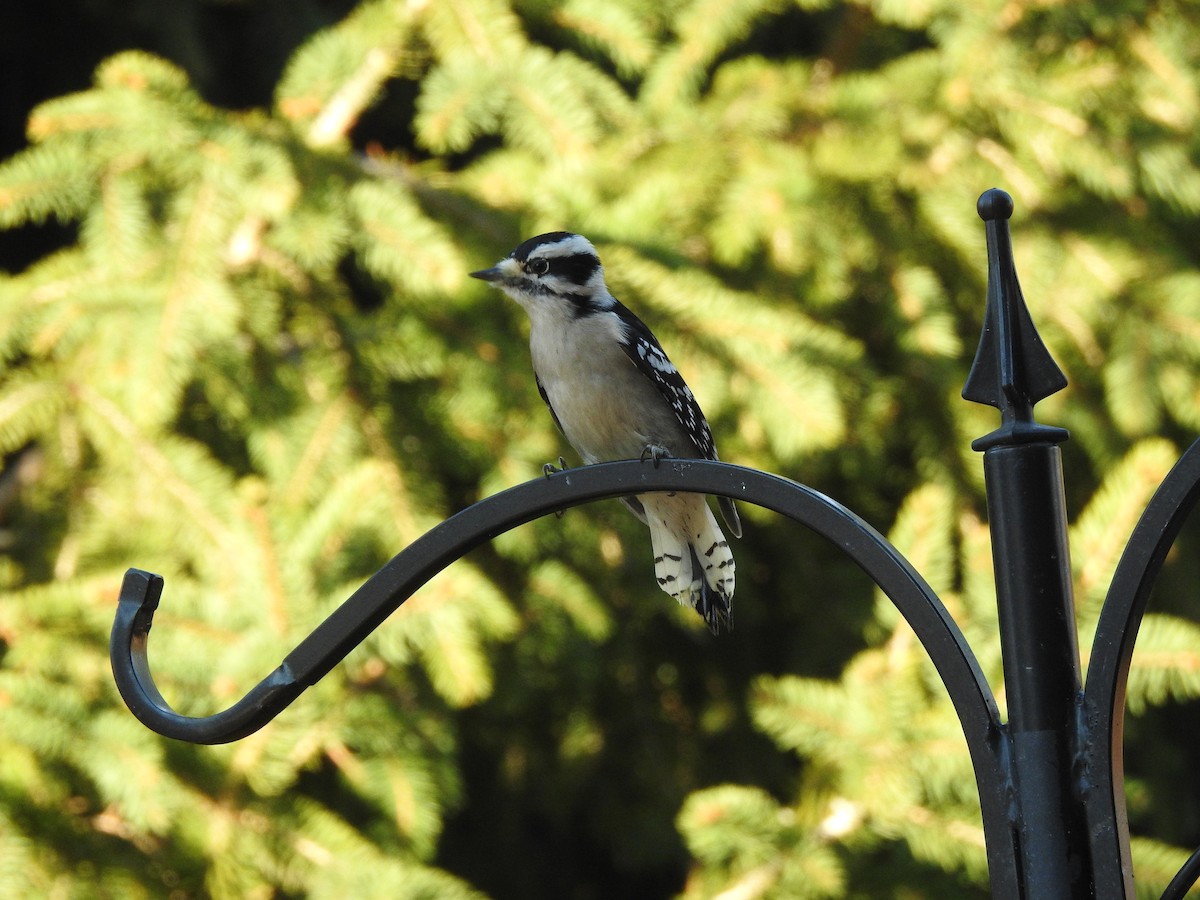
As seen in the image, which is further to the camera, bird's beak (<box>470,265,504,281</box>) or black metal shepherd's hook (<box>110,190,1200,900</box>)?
bird's beak (<box>470,265,504,281</box>)

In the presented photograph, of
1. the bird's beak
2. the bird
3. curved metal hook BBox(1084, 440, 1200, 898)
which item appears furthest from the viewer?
the bird

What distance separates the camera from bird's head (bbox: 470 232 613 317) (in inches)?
104

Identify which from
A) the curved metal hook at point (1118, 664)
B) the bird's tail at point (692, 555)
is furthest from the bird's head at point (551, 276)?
the curved metal hook at point (1118, 664)

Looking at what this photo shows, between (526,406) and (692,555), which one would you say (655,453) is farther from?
(526,406)

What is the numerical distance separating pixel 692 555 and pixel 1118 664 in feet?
4.43

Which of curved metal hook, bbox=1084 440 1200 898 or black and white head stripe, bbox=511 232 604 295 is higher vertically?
black and white head stripe, bbox=511 232 604 295

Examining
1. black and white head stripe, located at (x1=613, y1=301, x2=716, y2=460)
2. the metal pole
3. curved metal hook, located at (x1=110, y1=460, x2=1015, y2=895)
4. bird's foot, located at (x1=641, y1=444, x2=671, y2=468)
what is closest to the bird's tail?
bird's foot, located at (x1=641, y1=444, x2=671, y2=468)

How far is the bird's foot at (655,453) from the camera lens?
1.38m

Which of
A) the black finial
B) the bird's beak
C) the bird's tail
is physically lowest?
the black finial

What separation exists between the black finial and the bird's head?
1.60 meters

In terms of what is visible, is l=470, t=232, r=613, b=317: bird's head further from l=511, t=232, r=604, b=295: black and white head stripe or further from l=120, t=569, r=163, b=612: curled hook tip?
l=120, t=569, r=163, b=612: curled hook tip

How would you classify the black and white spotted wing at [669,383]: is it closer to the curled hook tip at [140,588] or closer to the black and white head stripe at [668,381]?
the black and white head stripe at [668,381]

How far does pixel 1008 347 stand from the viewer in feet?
3.51

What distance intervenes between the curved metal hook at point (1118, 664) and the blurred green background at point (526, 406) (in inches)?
67.9
